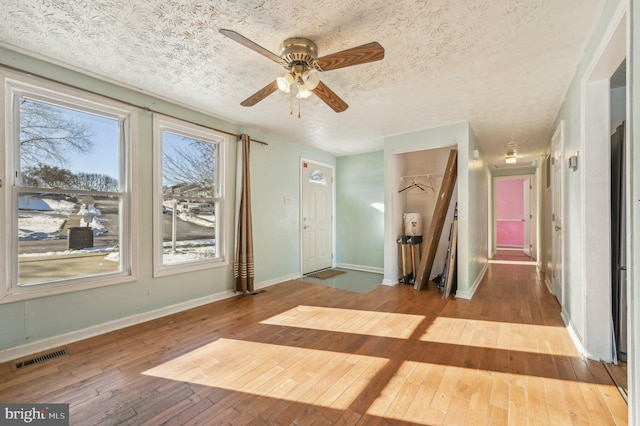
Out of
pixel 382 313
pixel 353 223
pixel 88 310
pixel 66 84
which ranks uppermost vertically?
pixel 66 84

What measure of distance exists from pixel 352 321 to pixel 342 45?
8.83ft

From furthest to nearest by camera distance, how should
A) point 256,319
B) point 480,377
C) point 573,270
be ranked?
point 256,319 < point 573,270 < point 480,377

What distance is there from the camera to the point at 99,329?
8.41 feet

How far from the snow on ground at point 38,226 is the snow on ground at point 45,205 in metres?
0.06

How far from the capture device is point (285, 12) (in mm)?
1723

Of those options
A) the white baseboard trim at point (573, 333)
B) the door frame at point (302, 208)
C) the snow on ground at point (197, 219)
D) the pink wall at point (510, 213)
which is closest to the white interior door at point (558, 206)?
the white baseboard trim at point (573, 333)

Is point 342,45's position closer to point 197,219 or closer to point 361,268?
point 197,219

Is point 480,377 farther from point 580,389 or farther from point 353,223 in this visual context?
point 353,223

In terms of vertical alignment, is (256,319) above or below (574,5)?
below

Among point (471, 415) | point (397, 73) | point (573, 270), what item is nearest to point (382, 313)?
point (471, 415)

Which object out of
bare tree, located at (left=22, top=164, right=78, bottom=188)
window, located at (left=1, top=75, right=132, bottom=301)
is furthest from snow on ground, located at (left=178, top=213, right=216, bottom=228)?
bare tree, located at (left=22, top=164, right=78, bottom=188)

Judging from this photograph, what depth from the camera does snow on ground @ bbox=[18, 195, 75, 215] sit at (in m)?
2.24

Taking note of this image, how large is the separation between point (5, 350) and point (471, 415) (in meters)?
3.47

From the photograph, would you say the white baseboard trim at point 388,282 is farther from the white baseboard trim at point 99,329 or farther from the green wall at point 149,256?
the white baseboard trim at point 99,329
